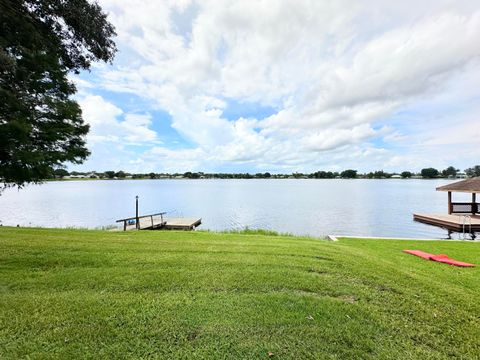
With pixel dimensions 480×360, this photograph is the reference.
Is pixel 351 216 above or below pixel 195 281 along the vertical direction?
below

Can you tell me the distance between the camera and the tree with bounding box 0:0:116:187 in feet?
15.1

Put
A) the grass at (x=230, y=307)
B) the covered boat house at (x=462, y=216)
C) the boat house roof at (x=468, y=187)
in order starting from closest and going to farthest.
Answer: the grass at (x=230, y=307) < the covered boat house at (x=462, y=216) < the boat house roof at (x=468, y=187)

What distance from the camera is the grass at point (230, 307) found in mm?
3004

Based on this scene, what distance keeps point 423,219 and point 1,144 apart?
29.6m

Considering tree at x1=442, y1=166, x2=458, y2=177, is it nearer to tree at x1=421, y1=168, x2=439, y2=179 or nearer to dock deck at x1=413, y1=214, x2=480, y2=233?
tree at x1=421, y1=168, x2=439, y2=179

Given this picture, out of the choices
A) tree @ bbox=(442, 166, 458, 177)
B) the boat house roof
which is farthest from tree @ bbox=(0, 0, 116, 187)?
tree @ bbox=(442, 166, 458, 177)

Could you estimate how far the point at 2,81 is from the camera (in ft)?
18.1

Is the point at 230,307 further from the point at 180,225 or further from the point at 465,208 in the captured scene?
the point at 465,208

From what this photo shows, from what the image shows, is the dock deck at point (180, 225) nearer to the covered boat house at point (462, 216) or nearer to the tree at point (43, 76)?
the tree at point (43, 76)

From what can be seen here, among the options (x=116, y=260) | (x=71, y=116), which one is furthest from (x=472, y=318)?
(x=71, y=116)

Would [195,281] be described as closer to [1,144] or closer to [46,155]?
[1,144]

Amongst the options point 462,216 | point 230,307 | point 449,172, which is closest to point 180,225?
point 230,307

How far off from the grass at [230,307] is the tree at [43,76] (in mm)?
2736

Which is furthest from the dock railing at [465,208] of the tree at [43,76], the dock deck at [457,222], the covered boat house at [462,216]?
the tree at [43,76]
